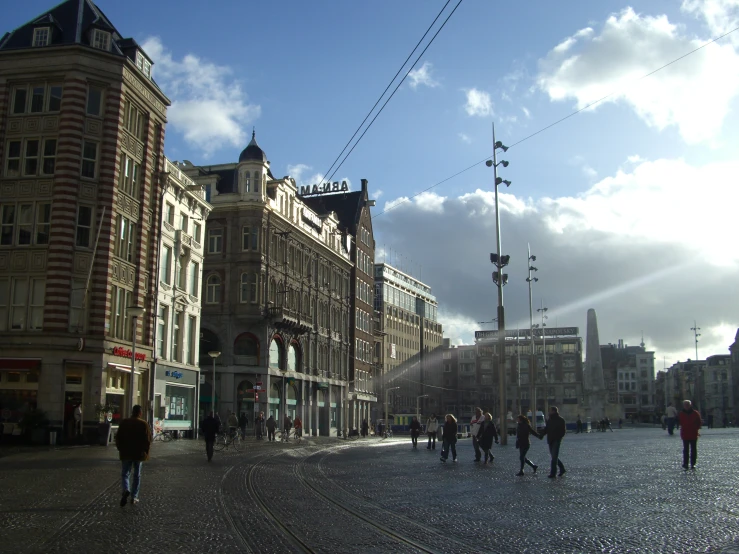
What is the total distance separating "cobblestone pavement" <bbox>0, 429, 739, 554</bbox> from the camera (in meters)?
10.2

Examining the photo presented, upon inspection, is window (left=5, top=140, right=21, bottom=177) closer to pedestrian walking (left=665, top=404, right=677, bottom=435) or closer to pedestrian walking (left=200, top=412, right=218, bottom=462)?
pedestrian walking (left=200, top=412, right=218, bottom=462)

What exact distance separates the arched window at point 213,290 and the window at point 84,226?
24.5m

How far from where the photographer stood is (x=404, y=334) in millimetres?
147625

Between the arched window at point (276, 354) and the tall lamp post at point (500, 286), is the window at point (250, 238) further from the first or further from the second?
the tall lamp post at point (500, 286)

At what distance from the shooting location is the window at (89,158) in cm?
3788

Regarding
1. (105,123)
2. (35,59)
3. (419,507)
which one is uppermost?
(35,59)

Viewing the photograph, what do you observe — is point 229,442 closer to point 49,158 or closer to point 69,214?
point 69,214

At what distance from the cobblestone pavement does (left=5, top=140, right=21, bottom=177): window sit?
60.6 feet

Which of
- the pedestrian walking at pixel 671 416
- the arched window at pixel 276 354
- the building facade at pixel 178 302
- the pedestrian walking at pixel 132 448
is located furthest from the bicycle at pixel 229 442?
the pedestrian walking at pixel 671 416

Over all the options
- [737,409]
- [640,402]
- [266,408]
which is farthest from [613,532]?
[640,402]

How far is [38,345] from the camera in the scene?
117 ft

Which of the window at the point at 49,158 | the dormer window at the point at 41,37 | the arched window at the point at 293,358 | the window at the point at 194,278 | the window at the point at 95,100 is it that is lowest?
the arched window at the point at 293,358

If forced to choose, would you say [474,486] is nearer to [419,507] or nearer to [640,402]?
[419,507]

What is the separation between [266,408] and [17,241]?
28812 millimetres
